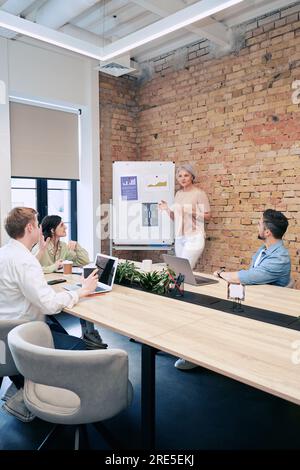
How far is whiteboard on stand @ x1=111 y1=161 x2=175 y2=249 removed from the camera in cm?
541

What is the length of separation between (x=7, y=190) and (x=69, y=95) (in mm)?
1658

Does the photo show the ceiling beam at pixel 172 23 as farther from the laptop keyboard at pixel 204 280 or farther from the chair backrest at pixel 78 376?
the chair backrest at pixel 78 376

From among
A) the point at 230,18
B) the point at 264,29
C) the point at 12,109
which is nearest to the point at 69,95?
the point at 12,109

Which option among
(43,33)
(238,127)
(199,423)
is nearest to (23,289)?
(199,423)

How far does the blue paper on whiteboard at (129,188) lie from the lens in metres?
5.47

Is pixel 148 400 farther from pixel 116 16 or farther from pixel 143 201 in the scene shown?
pixel 116 16

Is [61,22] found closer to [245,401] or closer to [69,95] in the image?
[69,95]

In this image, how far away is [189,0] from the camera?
13.2ft

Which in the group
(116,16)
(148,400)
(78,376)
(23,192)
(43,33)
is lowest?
(148,400)

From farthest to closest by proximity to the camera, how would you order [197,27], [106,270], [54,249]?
[197,27] < [54,249] < [106,270]

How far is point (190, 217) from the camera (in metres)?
5.02

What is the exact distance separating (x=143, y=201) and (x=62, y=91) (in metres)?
1.91

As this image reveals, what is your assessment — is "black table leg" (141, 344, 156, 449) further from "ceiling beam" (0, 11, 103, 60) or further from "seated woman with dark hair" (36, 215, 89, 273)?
"ceiling beam" (0, 11, 103, 60)

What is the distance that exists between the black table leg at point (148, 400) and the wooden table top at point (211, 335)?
0.41 feet
